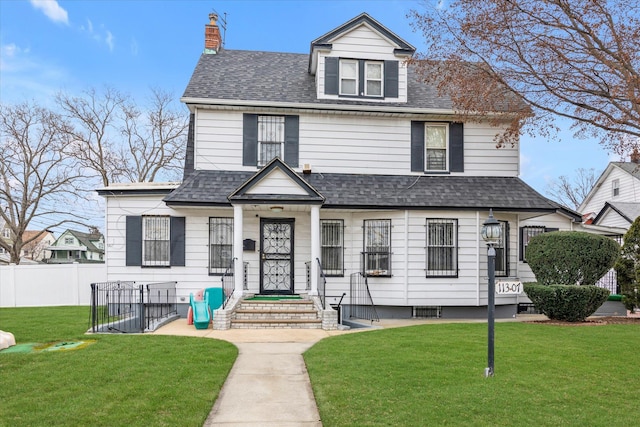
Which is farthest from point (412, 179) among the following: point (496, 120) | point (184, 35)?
point (184, 35)

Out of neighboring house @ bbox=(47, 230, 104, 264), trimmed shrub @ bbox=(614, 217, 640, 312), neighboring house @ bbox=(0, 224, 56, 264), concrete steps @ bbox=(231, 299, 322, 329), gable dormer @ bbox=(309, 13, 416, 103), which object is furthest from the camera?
neighboring house @ bbox=(47, 230, 104, 264)

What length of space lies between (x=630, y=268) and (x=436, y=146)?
6518 millimetres

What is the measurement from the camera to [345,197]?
13297mm

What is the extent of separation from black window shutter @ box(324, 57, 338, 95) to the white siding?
35.8 inches

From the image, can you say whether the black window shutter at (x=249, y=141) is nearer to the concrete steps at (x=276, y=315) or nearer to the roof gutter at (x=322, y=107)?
the roof gutter at (x=322, y=107)

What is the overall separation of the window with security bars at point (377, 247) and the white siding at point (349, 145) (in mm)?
1700

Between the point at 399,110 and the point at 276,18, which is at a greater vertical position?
the point at 276,18

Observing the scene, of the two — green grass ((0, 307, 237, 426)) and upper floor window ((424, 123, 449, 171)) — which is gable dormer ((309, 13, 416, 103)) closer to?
upper floor window ((424, 123, 449, 171))

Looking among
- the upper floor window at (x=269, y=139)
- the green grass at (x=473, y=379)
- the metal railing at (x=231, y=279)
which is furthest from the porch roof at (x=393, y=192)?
the green grass at (x=473, y=379)

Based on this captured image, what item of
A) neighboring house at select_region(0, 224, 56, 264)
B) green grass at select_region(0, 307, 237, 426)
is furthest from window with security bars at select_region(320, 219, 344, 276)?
neighboring house at select_region(0, 224, 56, 264)

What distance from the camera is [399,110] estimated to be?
14.1 metres

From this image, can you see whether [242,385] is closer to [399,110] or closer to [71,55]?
[399,110]

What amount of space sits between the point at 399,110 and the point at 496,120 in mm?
2861

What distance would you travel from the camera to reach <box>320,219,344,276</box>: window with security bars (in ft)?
45.5
